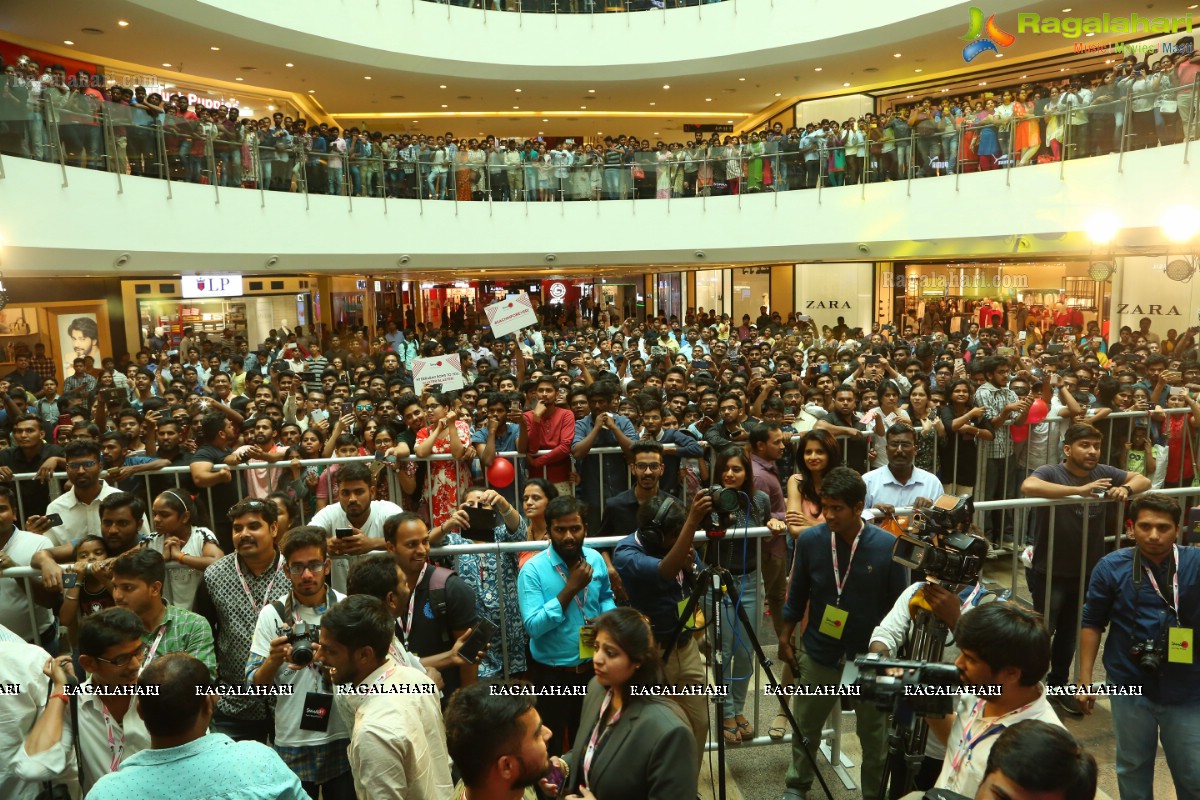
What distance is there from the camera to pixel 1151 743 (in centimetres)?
346

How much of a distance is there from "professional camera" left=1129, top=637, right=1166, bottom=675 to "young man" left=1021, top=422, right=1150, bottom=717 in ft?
3.82

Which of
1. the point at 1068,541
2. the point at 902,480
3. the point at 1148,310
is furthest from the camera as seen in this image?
the point at 1148,310

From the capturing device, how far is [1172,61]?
39.7ft

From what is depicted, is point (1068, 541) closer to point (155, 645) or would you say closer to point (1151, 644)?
point (1151, 644)

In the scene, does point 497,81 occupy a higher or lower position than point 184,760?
higher

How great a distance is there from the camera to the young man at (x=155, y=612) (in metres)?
3.43

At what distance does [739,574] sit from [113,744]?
324 centimetres

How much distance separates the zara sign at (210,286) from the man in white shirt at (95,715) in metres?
17.6

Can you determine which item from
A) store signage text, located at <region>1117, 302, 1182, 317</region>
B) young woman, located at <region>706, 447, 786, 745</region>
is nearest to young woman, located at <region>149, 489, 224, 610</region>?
young woman, located at <region>706, 447, 786, 745</region>

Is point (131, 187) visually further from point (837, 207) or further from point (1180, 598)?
point (1180, 598)

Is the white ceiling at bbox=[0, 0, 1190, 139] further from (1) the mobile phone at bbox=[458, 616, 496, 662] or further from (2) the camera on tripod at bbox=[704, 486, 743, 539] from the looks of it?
(2) the camera on tripod at bbox=[704, 486, 743, 539]

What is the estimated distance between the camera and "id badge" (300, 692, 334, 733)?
296cm

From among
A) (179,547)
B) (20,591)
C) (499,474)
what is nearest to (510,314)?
(499,474)

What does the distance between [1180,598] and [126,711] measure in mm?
4202
